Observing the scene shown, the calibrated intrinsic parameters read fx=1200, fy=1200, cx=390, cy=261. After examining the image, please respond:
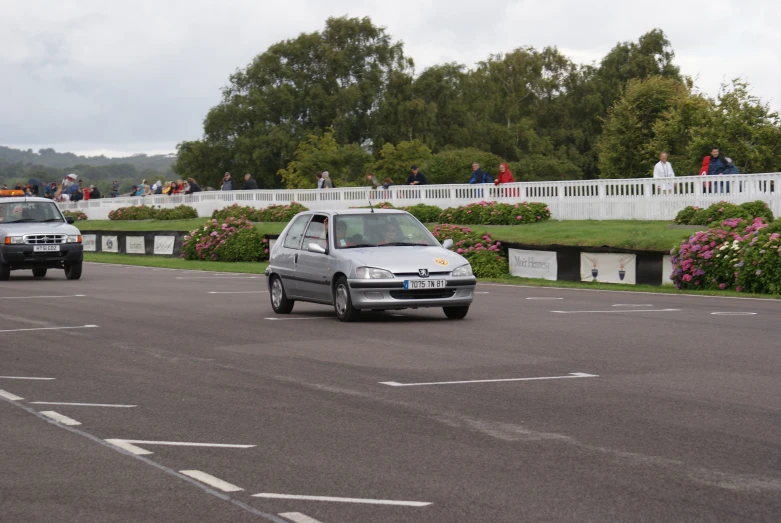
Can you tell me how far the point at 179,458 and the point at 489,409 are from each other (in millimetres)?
2645

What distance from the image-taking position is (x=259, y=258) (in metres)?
38.8

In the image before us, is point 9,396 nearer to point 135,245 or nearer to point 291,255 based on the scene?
point 291,255

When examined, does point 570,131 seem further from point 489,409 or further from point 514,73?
point 489,409

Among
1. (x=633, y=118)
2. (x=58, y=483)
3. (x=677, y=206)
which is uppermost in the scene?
(x=633, y=118)

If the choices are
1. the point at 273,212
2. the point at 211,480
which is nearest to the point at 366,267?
the point at 211,480

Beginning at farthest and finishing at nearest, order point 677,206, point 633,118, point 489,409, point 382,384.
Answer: point 633,118
point 677,206
point 382,384
point 489,409

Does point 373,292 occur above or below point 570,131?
below

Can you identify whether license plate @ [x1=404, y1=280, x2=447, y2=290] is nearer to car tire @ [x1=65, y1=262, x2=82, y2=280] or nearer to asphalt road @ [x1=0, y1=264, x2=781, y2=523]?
asphalt road @ [x1=0, y1=264, x2=781, y2=523]

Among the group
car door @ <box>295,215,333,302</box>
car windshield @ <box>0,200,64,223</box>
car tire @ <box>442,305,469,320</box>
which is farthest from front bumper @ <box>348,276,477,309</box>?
car windshield @ <box>0,200,64,223</box>

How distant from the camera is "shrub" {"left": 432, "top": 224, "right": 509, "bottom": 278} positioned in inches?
1073

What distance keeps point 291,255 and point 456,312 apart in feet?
9.31

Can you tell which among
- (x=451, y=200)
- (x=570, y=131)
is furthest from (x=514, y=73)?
(x=451, y=200)

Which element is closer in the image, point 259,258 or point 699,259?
point 699,259

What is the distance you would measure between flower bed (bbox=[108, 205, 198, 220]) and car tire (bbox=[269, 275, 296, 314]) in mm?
38894
